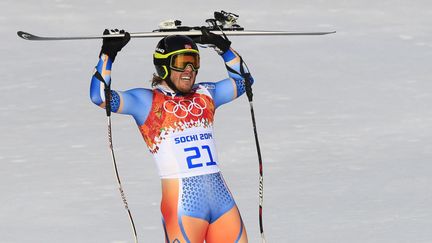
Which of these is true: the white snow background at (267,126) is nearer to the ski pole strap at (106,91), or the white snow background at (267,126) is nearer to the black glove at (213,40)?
the black glove at (213,40)

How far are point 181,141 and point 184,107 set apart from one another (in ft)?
0.72

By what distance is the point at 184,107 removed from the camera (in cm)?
830

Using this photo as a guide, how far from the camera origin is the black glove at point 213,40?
8531 millimetres

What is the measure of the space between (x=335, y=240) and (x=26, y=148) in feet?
14.0

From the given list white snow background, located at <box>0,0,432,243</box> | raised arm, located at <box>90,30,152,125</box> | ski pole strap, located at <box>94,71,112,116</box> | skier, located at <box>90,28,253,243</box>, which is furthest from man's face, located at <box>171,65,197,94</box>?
white snow background, located at <box>0,0,432,243</box>

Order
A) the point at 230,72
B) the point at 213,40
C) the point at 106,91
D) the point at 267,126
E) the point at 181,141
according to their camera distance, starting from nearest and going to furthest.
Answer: the point at 106,91 → the point at 181,141 → the point at 213,40 → the point at 230,72 → the point at 267,126

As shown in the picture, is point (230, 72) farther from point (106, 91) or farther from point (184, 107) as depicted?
point (106, 91)

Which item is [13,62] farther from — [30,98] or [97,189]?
[97,189]

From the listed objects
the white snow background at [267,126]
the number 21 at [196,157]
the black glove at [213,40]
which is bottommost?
the white snow background at [267,126]

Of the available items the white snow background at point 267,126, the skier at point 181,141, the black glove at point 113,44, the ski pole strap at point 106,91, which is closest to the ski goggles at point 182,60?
the skier at point 181,141

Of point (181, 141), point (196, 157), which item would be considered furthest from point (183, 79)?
point (196, 157)

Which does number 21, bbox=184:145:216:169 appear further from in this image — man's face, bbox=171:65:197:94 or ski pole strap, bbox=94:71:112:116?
ski pole strap, bbox=94:71:112:116

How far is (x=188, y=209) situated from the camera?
8133mm

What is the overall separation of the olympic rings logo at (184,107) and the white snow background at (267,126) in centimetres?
244
